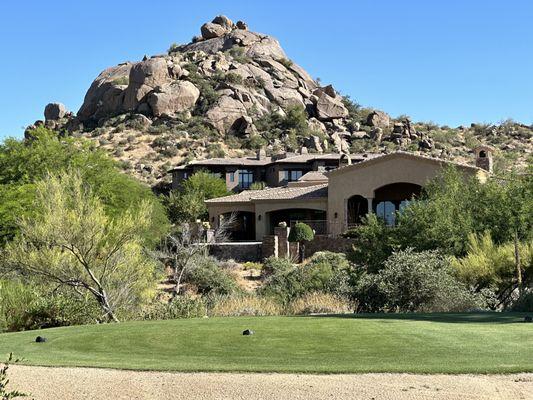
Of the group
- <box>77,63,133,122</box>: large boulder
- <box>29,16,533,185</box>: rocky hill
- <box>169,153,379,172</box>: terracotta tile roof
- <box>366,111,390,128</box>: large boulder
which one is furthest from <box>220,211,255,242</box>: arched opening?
<box>77,63,133,122</box>: large boulder

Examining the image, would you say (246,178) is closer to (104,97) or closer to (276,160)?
(276,160)

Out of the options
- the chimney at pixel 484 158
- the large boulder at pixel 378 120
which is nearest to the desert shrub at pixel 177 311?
the chimney at pixel 484 158

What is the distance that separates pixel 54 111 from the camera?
401ft

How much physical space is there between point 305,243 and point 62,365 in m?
34.7

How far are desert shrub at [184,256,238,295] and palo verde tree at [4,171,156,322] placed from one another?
38.9 feet

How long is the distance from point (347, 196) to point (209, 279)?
15.3m

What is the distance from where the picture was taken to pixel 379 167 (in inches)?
1873

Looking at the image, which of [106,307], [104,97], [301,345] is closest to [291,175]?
[104,97]

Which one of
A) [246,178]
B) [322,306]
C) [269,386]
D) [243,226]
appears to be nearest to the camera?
[269,386]

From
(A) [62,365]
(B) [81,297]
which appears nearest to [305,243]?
(B) [81,297]

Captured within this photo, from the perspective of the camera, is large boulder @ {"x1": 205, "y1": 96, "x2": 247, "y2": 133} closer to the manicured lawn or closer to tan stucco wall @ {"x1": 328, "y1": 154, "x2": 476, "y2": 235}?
tan stucco wall @ {"x1": 328, "y1": 154, "x2": 476, "y2": 235}

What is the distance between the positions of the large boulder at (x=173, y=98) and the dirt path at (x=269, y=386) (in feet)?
292

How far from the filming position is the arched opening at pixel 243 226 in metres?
56.8

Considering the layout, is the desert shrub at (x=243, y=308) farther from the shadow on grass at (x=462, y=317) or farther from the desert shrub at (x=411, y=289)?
the shadow on grass at (x=462, y=317)
